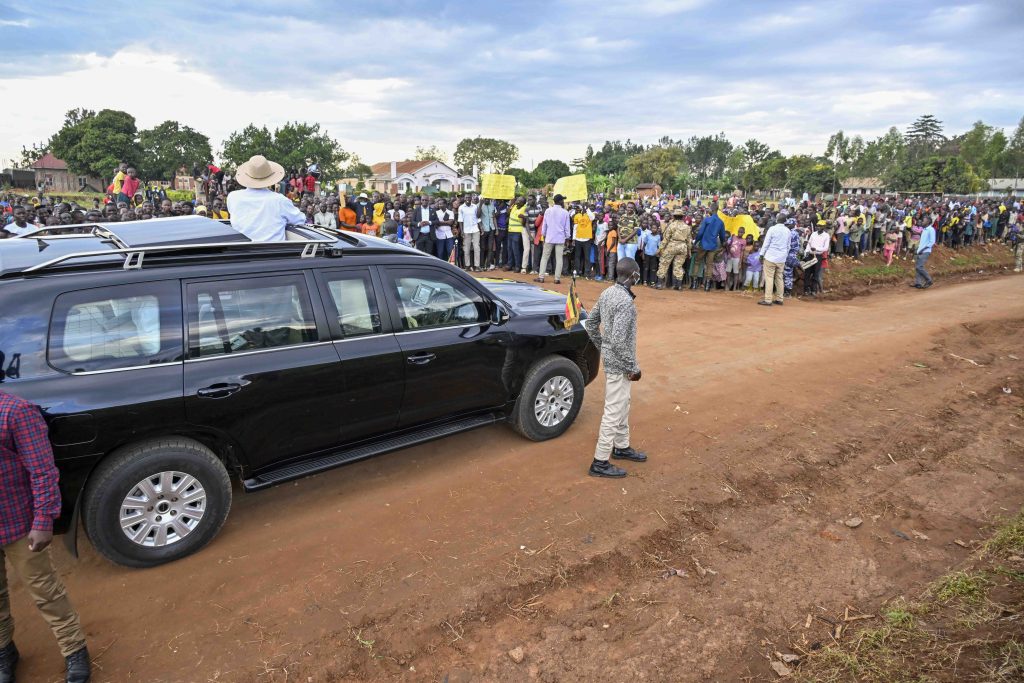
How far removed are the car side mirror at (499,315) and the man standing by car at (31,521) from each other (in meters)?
3.13

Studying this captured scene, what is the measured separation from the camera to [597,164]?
93.6 meters

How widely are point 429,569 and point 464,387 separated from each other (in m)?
1.55

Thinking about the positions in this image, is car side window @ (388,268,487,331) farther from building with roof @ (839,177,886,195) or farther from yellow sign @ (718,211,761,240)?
building with roof @ (839,177,886,195)

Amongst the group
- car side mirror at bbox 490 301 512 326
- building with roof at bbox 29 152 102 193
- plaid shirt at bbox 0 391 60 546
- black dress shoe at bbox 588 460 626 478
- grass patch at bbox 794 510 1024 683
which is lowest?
grass patch at bbox 794 510 1024 683

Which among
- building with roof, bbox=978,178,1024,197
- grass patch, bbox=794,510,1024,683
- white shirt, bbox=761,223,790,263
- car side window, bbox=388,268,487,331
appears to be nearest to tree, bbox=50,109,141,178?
white shirt, bbox=761,223,790,263

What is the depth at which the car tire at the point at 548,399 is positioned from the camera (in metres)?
5.25

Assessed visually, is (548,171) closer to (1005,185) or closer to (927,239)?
(927,239)

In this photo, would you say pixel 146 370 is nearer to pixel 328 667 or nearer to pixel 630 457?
pixel 328 667

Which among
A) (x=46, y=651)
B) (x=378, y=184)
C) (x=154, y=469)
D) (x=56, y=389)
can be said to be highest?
(x=378, y=184)

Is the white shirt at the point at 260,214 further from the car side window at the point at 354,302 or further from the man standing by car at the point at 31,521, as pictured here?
the man standing by car at the point at 31,521

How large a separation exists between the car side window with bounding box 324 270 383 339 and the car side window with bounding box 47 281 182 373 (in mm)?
1005

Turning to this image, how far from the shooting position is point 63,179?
5491 cm

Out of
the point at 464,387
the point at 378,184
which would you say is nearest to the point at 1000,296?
Answer: the point at 464,387

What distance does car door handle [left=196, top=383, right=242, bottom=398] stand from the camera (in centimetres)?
362
